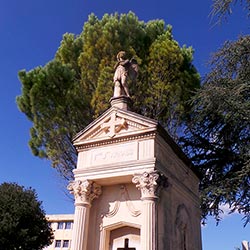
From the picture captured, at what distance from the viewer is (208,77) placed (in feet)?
42.1

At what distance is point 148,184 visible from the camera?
745cm

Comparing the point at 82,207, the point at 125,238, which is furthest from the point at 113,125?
the point at 125,238

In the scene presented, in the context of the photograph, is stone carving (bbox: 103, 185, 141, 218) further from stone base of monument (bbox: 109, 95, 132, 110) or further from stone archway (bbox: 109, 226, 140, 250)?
stone base of monument (bbox: 109, 95, 132, 110)

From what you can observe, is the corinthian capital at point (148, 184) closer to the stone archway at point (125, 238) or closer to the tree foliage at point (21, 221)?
the stone archway at point (125, 238)

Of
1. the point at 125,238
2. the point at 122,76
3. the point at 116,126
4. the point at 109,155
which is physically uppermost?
the point at 122,76

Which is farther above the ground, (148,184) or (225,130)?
(225,130)

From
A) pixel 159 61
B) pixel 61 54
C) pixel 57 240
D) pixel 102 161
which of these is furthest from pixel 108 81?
Answer: pixel 57 240

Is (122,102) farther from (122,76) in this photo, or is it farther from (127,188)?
(127,188)

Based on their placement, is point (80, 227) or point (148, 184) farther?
point (80, 227)

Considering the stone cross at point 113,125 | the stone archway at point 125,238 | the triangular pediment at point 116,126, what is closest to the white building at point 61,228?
the triangular pediment at point 116,126

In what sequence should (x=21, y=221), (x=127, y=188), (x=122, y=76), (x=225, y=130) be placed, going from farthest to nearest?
1. (x=21, y=221)
2. (x=225, y=130)
3. (x=122, y=76)
4. (x=127, y=188)

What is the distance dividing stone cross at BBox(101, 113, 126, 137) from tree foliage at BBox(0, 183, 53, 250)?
8.93 metres

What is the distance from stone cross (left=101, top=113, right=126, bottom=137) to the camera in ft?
28.3

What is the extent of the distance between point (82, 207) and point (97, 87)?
21.7ft
